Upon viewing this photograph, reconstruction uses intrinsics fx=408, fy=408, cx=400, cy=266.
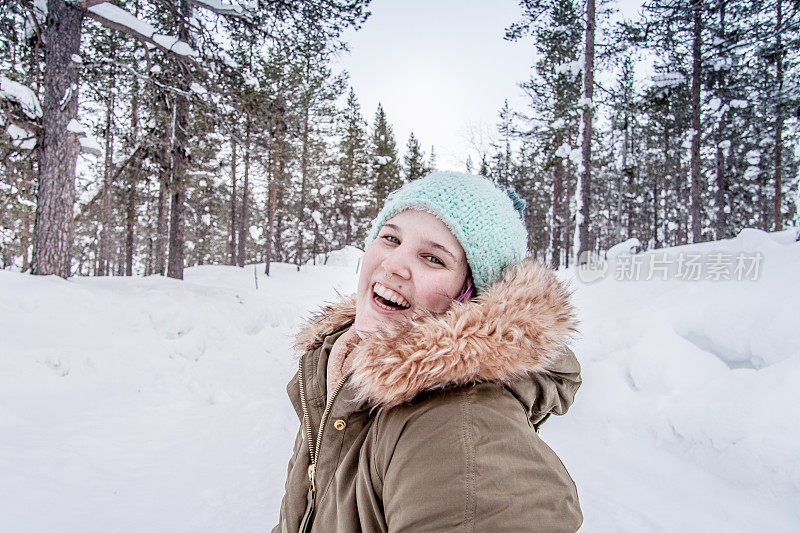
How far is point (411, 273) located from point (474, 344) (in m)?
0.40

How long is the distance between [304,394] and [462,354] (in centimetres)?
84

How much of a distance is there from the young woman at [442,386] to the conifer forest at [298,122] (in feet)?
1.28

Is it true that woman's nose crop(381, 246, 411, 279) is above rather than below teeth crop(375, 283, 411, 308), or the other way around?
above

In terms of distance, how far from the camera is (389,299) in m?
1.41

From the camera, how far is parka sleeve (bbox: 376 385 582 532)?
848 millimetres

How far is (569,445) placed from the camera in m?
4.53

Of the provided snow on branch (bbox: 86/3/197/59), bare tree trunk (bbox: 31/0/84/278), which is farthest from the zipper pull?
snow on branch (bbox: 86/3/197/59)

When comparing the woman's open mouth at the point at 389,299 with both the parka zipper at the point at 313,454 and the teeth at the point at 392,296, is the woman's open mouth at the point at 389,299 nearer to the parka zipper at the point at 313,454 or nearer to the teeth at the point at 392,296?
the teeth at the point at 392,296

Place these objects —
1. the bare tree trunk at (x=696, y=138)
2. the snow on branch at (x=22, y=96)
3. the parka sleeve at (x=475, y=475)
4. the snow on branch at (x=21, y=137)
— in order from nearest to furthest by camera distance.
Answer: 1. the parka sleeve at (x=475, y=475)
2. the snow on branch at (x=22, y=96)
3. the snow on branch at (x=21, y=137)
4. the bare tree trunk at (x=696, y=138)

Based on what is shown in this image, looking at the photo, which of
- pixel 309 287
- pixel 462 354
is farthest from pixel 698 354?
pixel 309 287

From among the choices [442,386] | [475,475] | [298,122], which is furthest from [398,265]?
[298,122]

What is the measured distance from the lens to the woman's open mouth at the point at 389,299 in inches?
55.0

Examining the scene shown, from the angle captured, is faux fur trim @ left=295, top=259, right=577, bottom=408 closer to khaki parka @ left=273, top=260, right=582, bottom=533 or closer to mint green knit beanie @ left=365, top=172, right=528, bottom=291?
khaki parka @ left=273, top=260, right=582, bottom=533

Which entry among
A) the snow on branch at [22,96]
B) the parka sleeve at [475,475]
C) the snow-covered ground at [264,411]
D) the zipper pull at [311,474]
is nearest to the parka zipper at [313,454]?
the zipper pull at [311,474]
